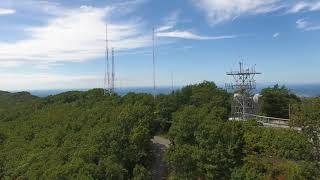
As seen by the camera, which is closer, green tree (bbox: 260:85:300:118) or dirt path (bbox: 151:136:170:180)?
dirt path (bbox: 151:136:170:180)

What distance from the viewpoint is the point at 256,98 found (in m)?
61.3

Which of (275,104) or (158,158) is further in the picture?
(275,104)

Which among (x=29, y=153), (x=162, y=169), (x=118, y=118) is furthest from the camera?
(x=29, y=153)

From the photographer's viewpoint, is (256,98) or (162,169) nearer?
(162,169)

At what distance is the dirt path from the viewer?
51.8 meters

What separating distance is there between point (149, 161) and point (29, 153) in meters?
19.4

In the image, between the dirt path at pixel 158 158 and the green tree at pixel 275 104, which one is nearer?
the dirt path at pixel 158 158

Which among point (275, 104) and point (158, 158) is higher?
point (275, 104)

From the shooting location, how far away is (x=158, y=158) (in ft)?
187

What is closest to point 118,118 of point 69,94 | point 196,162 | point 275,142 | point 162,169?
point 162,169

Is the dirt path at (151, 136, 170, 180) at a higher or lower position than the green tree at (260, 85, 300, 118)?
lower

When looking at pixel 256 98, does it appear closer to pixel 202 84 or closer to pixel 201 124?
pixel 202 84

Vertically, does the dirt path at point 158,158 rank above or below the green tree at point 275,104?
below

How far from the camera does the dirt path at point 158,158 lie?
2039 inches
